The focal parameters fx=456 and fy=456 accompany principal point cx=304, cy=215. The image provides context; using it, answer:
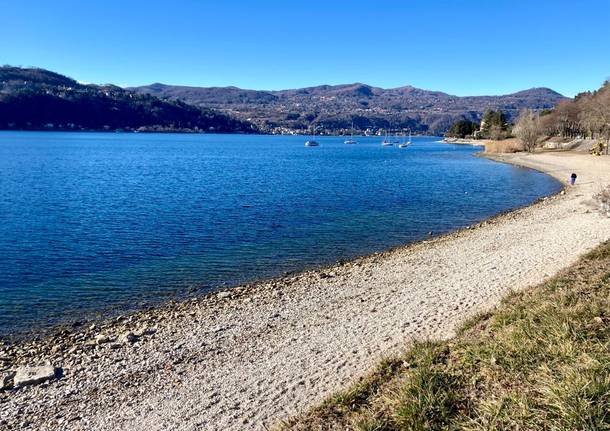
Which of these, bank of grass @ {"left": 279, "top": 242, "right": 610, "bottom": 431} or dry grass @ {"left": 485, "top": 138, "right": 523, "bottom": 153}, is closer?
bank of grass @ {"left": 279, "top": 242, "right": 610, "bottom": 431}

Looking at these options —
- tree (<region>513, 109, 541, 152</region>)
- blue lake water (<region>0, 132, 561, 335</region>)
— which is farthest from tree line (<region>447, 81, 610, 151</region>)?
blue lake water (<region>0, 132, 561, 335</region>)

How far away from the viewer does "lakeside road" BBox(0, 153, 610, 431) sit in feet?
26.7

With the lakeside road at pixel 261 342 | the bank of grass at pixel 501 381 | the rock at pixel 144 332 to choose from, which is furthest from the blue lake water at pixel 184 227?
the bank of grass at pixel 501 381

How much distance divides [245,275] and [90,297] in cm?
551

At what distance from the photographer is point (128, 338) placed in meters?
11.4

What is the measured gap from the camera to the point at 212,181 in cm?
5125

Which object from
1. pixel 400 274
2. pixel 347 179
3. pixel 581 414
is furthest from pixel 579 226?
pixel 347 179

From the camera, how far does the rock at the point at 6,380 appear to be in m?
9.20

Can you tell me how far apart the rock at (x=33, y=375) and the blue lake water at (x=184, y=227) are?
3756mm

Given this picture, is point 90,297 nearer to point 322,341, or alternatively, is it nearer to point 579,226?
point 322,341

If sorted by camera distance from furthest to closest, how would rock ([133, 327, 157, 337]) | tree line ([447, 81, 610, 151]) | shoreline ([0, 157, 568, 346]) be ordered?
tree line ([447, 81, 610, 151])
shoreline ([0, 157, 568, 346])
rock ([133, 327, 157, 337])

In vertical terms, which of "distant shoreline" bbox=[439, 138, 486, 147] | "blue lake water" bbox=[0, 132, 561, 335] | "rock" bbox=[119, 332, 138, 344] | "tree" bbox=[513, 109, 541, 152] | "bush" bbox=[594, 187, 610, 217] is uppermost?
"tree" bbox=[513, 109, 541, 152]

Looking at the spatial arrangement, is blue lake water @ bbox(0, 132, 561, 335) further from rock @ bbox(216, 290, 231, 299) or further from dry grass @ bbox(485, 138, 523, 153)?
dry grass @ bbox(485, 138, 523, 153)

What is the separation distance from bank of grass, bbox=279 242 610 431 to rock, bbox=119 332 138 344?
20.1 feet
